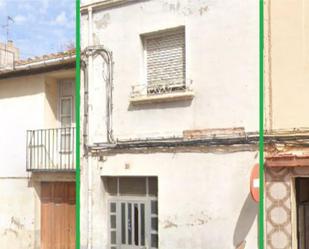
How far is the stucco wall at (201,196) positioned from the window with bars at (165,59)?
1602mm

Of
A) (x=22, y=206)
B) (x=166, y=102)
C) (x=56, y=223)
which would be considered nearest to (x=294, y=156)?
(x=166, y=102)

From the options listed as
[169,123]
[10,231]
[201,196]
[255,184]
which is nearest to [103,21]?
[169,123]

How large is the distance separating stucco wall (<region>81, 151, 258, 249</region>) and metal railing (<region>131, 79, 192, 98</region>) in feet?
4.44

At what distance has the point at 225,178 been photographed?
9391 mm

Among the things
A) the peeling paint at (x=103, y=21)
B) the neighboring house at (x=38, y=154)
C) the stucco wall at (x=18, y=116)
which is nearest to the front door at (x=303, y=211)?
the peeling paint at (x=103, y=21)

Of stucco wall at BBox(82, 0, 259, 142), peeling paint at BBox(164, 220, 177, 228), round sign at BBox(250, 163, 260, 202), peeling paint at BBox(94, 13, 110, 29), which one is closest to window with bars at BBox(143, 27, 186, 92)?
stucco wall at BBox(82, 0, 259, 142)

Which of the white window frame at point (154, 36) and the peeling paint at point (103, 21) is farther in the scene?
the peeling paint at point (103, 21)

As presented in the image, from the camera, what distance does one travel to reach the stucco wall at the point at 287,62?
871 centimetres

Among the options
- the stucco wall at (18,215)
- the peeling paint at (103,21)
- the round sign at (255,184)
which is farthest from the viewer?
the stucco wall at (18,215)

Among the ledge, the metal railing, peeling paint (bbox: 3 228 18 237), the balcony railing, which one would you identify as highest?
the metal railing

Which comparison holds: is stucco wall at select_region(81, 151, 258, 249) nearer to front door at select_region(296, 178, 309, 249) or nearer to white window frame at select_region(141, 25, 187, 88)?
front door at select_region(296, 178, 309, 249)

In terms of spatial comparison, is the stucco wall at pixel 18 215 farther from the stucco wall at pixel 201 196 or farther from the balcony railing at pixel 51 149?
the stucco wall at pixel 201 196

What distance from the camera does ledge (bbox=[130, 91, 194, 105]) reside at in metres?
9.93

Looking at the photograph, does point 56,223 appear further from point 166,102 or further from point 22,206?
point 166,102
